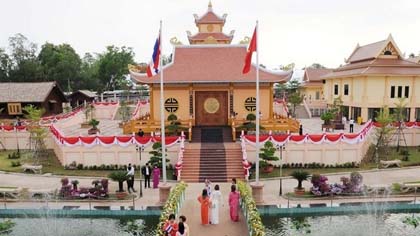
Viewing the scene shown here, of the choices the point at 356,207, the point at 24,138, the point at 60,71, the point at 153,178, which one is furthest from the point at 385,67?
the point at 60,71

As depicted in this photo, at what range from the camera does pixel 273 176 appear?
68.7 feet

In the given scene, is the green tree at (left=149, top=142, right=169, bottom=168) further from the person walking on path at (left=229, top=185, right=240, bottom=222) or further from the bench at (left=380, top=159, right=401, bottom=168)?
the bench at (left=380, top=159, right=401, bottom=168)

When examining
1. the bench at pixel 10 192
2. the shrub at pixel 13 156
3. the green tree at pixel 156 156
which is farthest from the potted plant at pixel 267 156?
the shrub at pixel 13 156

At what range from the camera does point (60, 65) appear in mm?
66375

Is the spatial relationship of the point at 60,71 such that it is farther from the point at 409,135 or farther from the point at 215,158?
the point at 409,135

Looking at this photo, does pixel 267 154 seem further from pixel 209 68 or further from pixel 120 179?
pixel 209 68

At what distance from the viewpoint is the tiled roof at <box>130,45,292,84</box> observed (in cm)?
2692

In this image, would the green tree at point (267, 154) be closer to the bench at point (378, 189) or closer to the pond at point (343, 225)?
the bench at point (378, 189)

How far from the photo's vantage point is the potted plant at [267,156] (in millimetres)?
20984

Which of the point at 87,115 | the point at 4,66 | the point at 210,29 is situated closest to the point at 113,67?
the point at 4,66

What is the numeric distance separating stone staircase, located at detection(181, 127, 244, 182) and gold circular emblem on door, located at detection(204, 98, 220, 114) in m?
Result: 3.07

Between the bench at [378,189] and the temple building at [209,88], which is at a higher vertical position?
the temple building at [209,88]

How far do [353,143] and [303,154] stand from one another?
3.23 metres

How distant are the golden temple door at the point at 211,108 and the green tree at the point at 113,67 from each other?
48902mm
